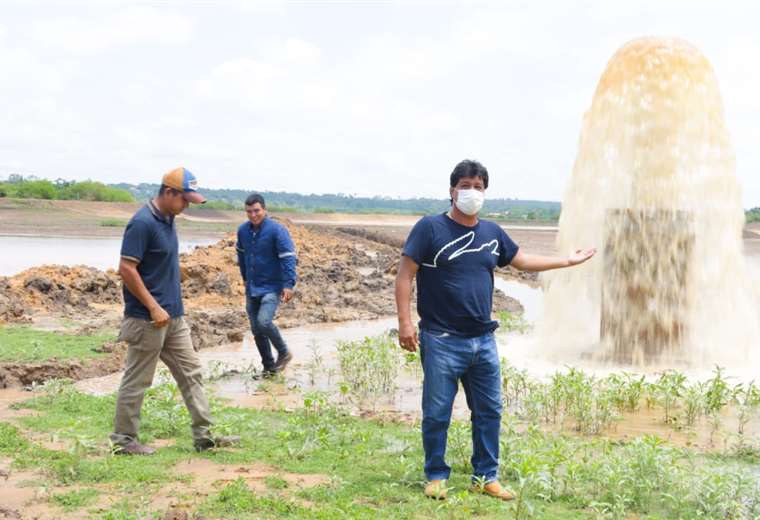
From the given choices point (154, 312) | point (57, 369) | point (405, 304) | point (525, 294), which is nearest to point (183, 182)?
point (154, 312)

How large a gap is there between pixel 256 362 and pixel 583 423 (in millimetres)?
4623

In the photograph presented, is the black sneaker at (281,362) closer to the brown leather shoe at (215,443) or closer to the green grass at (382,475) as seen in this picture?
the green grass at (382,475)

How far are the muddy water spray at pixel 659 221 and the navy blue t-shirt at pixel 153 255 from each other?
5.68 metres

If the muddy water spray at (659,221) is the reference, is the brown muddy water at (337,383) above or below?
below

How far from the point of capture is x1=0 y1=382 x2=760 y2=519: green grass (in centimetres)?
476

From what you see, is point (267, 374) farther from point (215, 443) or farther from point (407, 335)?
point (407, 335)

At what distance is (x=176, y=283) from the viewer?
19.4 feet

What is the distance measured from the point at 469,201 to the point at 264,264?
4.31m

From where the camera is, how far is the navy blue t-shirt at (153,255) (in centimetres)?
562

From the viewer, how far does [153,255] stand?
18.8ft

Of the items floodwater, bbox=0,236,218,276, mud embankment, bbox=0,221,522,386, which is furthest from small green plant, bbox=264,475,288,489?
floodwater, bbox=0,236,218,276

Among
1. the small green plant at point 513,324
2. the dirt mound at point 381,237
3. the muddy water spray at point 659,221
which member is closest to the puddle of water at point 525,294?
the small green plant at point 513,324

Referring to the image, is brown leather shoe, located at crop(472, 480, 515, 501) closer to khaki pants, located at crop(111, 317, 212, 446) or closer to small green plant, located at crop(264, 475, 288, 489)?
small green plant, located at crop(264, 475, 288, 489)

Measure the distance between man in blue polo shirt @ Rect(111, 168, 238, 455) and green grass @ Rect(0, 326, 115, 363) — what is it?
3.92m
